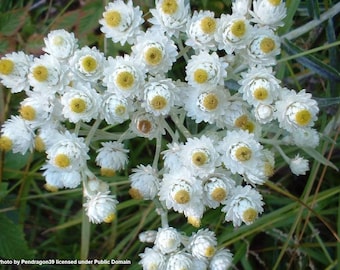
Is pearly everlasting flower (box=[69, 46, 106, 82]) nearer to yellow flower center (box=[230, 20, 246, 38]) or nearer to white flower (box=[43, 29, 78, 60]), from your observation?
white flower (box=[43, 29, 78, 60])

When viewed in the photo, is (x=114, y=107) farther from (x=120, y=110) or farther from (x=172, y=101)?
→ (x=172, y=101)

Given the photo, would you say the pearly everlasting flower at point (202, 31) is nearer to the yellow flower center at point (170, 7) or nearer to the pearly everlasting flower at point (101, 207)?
the yellow flower center at point (170, 7)

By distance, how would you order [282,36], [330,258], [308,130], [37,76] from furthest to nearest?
1. [330,258]
2. [282,36]
3. [308,130]
4. [37,76]

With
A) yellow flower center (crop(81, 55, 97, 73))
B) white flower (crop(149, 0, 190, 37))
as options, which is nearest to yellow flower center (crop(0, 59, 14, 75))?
yellow flower center (crop(81, 55, 97, 73))

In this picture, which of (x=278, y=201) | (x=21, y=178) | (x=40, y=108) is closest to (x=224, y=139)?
(x=40, y=108)

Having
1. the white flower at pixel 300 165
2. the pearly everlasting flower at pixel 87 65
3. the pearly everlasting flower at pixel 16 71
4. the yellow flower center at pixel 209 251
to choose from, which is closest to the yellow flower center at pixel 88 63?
the pearly everlasting flower at pixel 87 65

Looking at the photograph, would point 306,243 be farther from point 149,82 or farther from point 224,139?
point 149,82

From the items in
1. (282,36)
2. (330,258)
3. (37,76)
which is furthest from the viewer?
(330,258)
